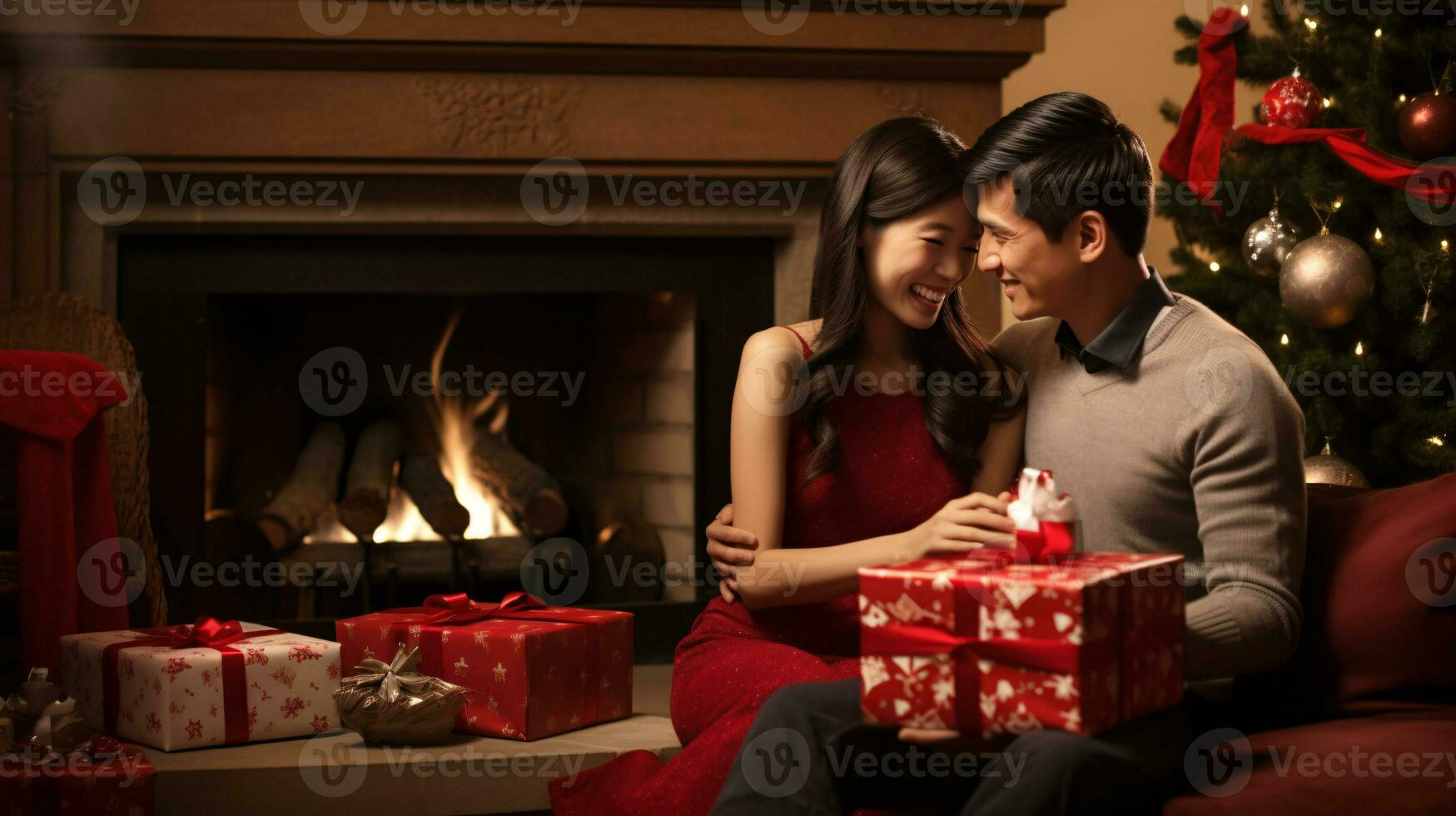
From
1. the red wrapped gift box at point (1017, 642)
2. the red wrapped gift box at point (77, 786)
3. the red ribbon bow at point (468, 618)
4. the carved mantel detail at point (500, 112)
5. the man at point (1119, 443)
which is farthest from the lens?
the carved mantel detail at point (500, 112)

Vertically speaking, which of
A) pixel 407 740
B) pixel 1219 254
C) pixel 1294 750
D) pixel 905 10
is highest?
pixel 905 10

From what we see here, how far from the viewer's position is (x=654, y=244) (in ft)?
8.71

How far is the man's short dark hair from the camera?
1396 mm

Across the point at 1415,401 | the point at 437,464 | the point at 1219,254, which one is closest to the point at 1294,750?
the point at 1415,401

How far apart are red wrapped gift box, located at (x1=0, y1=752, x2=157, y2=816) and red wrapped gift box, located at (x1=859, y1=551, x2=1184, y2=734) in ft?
3.21

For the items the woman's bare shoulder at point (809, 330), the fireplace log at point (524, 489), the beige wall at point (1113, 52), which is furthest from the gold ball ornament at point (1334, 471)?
the fireplace log at point (524, 489)

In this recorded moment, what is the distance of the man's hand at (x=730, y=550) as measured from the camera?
155 centimetres

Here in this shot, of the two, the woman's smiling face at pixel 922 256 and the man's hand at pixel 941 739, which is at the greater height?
the woman's smiling face at pixel 922 256

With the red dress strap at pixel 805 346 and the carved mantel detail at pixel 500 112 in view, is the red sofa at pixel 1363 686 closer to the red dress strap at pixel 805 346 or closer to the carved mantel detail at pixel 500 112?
the red dress strap at pixel 805 346

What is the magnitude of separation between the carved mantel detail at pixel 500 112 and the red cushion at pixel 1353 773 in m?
1.72

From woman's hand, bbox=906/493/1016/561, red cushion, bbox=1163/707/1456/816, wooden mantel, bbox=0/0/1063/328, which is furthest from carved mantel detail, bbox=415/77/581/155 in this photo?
red cushion, bbox=1163/707/1456/816

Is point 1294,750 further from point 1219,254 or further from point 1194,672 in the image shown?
point 1219,254

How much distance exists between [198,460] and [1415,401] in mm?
2316

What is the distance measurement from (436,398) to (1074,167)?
1.74m
